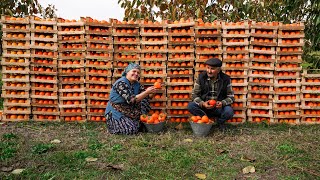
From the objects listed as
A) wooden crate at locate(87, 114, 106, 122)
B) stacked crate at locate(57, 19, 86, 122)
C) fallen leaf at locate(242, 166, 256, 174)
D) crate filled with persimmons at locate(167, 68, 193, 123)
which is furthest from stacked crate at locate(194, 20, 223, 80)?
fallen leaf at locate(242, 166, 256, 174)

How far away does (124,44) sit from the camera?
23.6ft

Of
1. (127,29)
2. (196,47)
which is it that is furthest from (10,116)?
(196,47)

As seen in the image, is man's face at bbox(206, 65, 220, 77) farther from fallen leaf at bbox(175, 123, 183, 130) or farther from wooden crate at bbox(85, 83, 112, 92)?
wooden crate at bbox(85, 83, 112, 92)

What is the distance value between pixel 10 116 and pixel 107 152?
331cm

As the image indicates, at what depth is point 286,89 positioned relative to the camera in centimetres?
725

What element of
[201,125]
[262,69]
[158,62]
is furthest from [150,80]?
[262,69]

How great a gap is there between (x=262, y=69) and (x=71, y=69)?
4.16 m

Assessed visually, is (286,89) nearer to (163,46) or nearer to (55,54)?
(163,46)

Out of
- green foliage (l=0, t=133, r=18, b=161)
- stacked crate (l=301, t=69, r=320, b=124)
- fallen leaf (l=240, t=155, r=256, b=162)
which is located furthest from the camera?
stacked crate (l=301, t=69, r=320, b=124)

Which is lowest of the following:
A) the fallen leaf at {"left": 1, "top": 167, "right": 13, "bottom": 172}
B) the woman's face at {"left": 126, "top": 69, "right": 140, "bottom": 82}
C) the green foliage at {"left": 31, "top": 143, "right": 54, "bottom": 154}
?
the fallen leaf at {"left": 1, "top": 167, "right": 13, "bottom": 172}

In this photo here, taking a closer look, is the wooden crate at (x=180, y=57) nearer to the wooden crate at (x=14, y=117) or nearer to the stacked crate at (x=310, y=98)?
the stacked crate at (x=310, y=98)

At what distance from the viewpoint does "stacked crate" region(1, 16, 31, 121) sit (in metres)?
7.16

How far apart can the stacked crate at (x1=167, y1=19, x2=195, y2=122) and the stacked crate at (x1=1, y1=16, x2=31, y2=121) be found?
3071mm

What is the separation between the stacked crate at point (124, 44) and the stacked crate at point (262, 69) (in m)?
2.46
